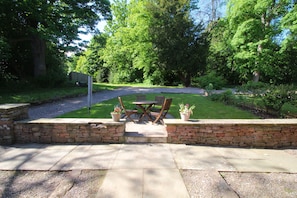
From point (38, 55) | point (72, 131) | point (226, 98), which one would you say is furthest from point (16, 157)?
point (38, 55)

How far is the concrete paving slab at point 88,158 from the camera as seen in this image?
2.93 metres

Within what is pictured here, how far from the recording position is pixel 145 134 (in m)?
4.19

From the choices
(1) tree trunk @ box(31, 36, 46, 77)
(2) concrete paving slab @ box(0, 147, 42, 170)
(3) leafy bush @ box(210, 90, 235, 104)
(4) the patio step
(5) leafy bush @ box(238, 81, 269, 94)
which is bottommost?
(2) concrete paving slab @ box(0, 147, 42, 170)

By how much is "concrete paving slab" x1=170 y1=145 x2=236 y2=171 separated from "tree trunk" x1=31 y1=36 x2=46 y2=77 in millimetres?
12905

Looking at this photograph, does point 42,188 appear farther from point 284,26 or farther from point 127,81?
point 127,81

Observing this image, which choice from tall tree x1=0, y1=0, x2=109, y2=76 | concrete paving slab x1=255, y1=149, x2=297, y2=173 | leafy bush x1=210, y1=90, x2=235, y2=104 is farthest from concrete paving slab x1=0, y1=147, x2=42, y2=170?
tall tree x1=0, y1=0, x2=109, y2=76

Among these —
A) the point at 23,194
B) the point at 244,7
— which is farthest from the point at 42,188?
the point at 244,7

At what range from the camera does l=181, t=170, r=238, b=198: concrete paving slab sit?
7.34 feet

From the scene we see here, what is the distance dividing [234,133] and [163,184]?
2.27 m

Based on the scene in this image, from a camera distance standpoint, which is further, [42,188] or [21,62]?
[21,62]

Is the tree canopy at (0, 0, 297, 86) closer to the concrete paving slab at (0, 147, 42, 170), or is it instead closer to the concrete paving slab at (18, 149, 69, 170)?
the concrete paving slab at (0, 147, 42, 170)

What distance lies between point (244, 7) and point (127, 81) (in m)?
17.5

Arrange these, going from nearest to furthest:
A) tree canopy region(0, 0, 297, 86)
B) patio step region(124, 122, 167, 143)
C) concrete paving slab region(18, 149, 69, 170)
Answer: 1. concrete paving slab region(18, 149, 69, 170)
2. patio step region(124, 122, 167, 143)
3. tree canopy region(0, 0, 297, 86)

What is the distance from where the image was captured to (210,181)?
2510 millimetres
